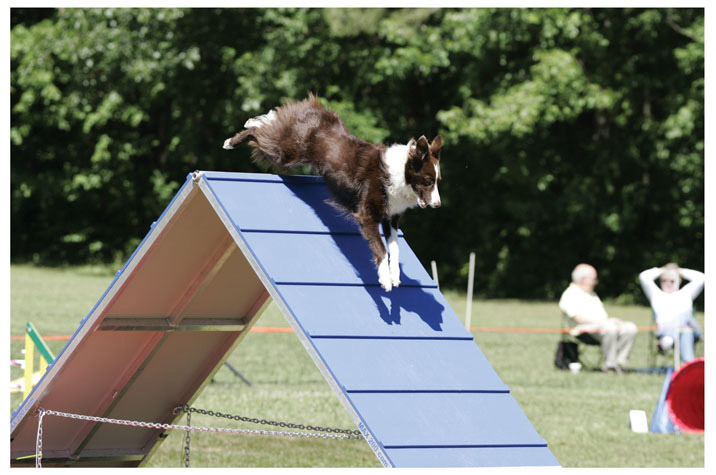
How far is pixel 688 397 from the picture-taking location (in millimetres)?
7887

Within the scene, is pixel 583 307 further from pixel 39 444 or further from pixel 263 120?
pixel 39 444

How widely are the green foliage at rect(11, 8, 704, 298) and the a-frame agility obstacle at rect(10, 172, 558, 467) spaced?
48.6 ft

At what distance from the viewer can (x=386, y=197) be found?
14.5ft

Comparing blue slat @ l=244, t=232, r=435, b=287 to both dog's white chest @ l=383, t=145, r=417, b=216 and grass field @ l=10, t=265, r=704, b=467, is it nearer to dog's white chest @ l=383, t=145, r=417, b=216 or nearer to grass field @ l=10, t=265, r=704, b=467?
dog's white chest @ l=383, t=145, r=417, b=216

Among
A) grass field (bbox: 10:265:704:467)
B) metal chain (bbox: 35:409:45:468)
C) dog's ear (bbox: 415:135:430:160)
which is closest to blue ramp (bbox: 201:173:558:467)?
dog's ear (bbox: 415:135:430:160)

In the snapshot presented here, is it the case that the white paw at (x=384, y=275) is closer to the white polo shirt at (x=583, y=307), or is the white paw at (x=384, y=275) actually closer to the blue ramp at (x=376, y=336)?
the blue ramp at (x=376, y=336)

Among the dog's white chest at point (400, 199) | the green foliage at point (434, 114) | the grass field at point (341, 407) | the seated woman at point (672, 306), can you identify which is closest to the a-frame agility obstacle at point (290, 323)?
the dog's white chest at point (400, 199)

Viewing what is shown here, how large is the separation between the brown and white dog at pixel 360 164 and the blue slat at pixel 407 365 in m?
0.34

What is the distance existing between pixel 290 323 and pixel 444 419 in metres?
0.74

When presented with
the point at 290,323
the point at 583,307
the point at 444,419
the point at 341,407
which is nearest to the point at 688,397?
the point at 341,407

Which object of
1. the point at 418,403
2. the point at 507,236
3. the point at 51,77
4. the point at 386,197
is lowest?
the point at 507,236

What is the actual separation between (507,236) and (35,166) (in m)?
11.6
